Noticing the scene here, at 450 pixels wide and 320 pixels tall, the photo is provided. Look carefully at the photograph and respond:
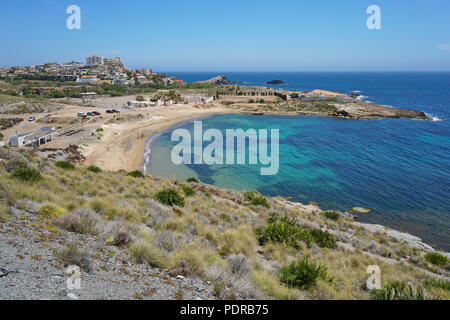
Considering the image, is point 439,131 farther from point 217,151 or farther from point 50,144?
point 50,144

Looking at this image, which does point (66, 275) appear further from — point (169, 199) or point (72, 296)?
point (169, 199)

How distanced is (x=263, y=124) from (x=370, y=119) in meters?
25.9

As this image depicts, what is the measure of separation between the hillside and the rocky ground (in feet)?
0.06

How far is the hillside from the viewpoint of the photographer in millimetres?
4836

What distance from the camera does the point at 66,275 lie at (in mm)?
4699

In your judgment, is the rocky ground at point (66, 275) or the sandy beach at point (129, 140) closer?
the rocky ground at point (66, 275)

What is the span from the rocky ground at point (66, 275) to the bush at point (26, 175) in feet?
14.3

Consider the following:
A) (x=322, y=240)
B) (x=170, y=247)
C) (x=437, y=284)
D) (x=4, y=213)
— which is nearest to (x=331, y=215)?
(x=322, y=240)

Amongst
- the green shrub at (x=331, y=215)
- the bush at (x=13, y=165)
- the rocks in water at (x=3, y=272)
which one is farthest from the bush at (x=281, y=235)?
the bush at (x=13, y=165)

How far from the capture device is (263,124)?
5822 cm

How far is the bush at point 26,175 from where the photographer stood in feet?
33.0

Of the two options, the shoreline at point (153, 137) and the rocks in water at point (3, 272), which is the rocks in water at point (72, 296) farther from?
the shoreline at point (153, 137)

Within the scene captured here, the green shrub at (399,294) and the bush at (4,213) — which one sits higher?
the bush at (4,213)
